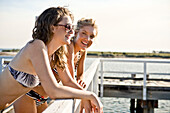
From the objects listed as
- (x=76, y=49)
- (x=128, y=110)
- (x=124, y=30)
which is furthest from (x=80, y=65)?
A: (x=124, y=30)

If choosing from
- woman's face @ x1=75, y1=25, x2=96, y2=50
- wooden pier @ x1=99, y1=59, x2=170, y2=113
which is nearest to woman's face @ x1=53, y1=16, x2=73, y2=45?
woman's face @ x1=75, y1=25, x2=96, y2=50

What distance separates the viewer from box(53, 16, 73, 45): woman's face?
91.5 inches

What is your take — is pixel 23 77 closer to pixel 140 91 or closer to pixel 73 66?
pixel 73 66

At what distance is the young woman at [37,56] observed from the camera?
214cm

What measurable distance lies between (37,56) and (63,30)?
32 centimetres

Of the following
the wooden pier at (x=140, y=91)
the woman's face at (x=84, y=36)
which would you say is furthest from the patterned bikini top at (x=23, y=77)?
the wooden pier at (x=140, y=91)

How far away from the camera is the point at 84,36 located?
10.6 feet

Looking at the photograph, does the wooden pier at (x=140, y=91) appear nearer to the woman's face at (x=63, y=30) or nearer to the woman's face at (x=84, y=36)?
the woman's face at (x=84, y=36)

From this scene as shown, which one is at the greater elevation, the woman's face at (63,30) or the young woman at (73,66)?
the woman's face at (63,30)

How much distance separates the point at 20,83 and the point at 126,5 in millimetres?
51446

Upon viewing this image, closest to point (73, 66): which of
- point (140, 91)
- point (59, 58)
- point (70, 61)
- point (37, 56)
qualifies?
point (70, 61)

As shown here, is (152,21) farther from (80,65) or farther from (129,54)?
(80,65)

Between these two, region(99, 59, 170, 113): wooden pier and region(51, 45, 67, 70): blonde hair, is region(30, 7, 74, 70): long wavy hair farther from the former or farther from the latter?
region(99, 59, 170, 113): wooden pier

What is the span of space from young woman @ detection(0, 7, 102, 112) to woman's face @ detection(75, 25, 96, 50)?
0.81m
